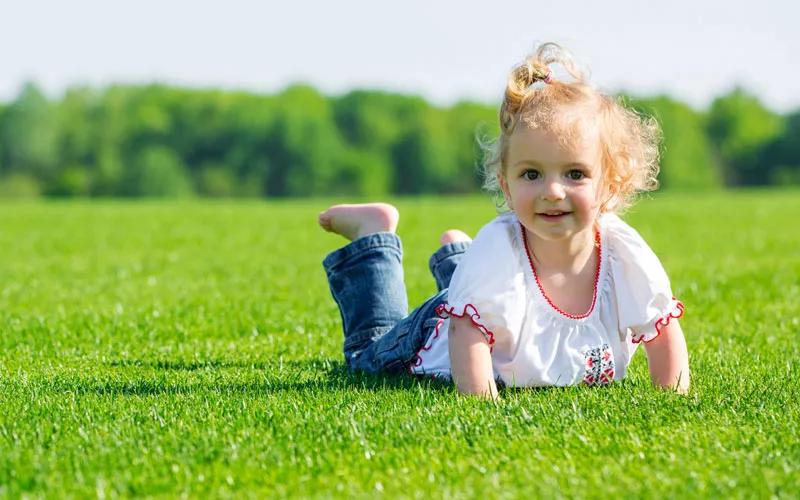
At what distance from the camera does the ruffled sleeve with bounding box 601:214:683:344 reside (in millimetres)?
4129

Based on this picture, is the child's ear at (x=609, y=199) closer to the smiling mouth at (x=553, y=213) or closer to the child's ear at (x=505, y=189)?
the smiling mouth at (x=553, y=213)

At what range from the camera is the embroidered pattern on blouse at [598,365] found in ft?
13.9

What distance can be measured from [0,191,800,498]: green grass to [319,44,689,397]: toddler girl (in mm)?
176

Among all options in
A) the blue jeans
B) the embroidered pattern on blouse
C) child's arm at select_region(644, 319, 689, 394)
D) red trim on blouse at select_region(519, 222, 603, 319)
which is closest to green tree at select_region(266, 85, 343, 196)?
the blue jeans

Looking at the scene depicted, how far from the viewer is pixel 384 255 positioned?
5.10 m

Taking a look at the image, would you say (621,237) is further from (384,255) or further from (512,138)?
(384,255)

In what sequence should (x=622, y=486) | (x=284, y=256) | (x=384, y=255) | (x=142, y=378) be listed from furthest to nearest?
(x=284, y=256)
(x=384, y=255)
(x=142, y=378)
(x=622, y=486)

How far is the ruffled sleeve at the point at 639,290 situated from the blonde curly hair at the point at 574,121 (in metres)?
0.22

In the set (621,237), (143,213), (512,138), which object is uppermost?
(512,138)

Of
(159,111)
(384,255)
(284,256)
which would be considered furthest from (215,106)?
(384,255)

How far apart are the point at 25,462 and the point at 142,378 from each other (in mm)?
1452

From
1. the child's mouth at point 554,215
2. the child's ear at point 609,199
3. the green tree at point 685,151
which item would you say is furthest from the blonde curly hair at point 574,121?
the green tree at point 685,151

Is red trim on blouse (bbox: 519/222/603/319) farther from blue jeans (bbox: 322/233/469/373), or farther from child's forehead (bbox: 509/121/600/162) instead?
blue jeans (bbox: 322/233/469/373)

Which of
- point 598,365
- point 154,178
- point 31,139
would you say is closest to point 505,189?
point 598,365
